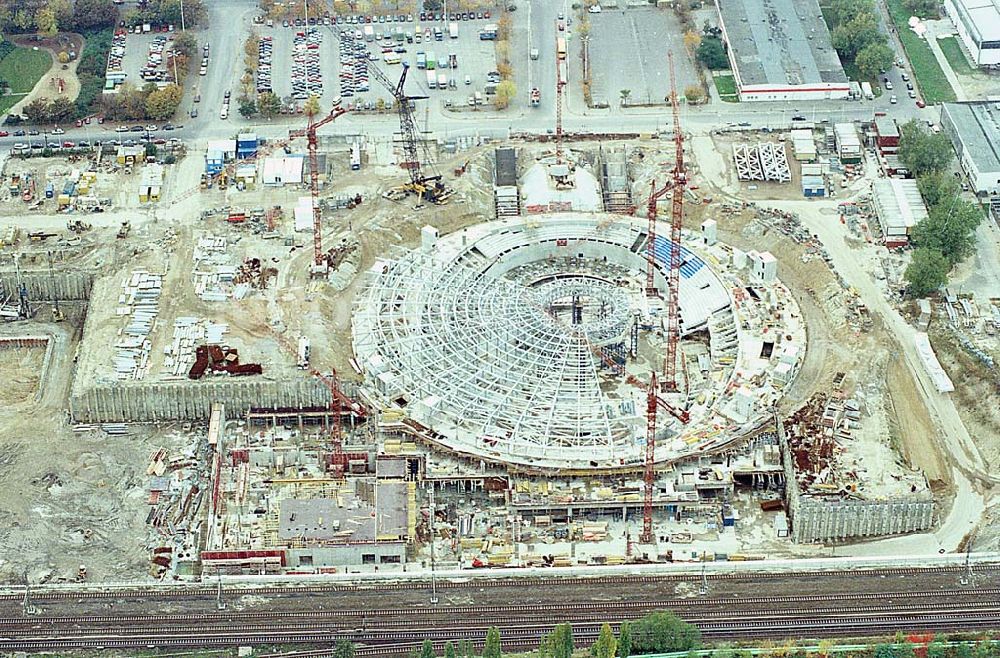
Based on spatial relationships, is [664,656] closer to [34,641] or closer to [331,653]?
[331,653]

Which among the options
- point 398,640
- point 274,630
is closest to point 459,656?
point 398,640

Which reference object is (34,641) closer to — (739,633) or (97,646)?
(97,646)

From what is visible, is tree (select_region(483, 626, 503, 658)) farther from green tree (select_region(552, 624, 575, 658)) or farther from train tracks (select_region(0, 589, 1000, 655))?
train tracks (select_region(0, 589, 1000, 655))

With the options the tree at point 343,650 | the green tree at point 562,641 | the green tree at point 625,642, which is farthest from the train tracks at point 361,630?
the green tree at point 562,641

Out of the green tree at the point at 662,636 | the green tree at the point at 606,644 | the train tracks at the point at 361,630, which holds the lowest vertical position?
the green tree at the point at 606,644

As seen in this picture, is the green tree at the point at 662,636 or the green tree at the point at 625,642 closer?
the green tree at the point at 625,642

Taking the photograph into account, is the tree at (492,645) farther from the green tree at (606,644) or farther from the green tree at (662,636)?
the green tree at (662,636)
